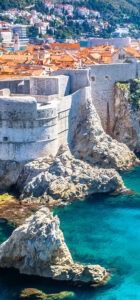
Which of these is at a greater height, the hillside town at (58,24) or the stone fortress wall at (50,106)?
the hillside town at (58,24)

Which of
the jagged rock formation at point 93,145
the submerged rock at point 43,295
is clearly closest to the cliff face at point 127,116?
the jagged rock formation at point 93,145

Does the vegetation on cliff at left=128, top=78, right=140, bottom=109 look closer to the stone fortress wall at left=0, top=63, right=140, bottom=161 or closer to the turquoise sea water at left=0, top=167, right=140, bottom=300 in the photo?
the stone fortress wall at left=0, top=63, right=140, bottom=161

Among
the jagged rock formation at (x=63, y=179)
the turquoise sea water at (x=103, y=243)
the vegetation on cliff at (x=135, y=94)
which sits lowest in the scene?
the turquoise sea water at (x=103, y=243)

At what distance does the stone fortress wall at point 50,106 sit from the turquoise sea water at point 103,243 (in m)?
4.46

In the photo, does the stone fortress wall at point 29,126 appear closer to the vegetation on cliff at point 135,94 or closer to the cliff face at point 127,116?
the cliff face at point 127,116

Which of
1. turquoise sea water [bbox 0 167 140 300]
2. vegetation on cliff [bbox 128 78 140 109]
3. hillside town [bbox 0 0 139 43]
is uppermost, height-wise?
hillside town [bbox 0 0 139 43]

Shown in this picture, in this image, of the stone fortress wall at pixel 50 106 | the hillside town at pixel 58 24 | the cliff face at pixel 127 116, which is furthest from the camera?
the hillside town at pixel 58 24

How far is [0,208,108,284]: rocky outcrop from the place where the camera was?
21.4m

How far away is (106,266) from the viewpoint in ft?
74.5

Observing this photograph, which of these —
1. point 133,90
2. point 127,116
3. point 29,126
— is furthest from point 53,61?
point 29,126

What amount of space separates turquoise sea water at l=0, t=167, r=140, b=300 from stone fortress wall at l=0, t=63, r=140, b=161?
4.46 metres

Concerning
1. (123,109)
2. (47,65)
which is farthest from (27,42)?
(123,109)

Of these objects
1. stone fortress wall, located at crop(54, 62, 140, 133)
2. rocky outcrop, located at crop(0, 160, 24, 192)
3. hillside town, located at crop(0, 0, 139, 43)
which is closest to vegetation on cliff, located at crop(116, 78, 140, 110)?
stone fortress wall, located at crop(54, 62, 140, 133)

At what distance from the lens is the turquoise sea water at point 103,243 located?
829 inches
